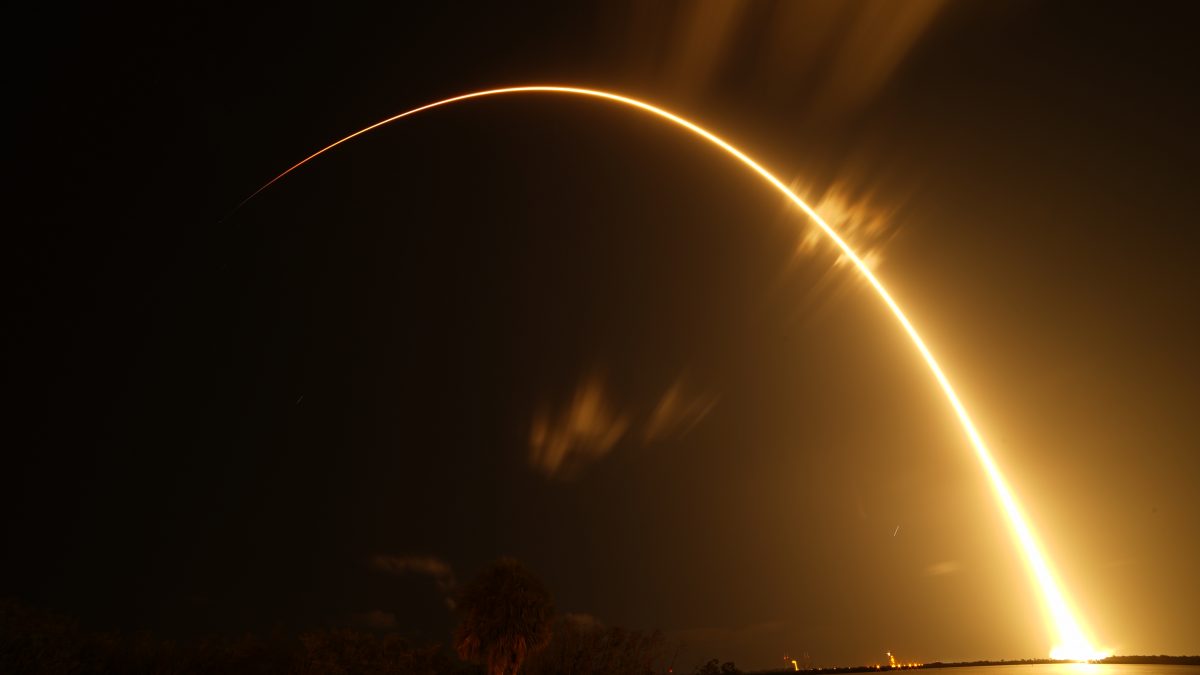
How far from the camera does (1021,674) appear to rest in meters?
117

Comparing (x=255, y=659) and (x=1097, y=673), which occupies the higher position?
(x=1097, y=673)

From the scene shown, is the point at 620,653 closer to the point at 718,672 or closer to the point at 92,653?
the point at 718,672

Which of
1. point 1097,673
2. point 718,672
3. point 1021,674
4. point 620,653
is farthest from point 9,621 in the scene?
point 1021,674

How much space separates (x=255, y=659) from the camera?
104ft

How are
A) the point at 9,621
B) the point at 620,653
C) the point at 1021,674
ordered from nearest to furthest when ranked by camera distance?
the point at 9,621 → the point at 620,653 → the point at 1021,674

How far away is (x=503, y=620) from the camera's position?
105ft

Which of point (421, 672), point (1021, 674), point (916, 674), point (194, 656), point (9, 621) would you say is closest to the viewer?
point (9, 621)

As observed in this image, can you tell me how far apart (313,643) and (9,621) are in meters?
11.2

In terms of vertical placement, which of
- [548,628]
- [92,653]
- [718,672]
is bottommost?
[92,653]

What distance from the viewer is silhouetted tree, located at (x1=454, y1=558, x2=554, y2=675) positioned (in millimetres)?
31922

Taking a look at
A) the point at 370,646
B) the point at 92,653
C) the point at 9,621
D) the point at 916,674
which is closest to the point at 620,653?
the point at 370,646

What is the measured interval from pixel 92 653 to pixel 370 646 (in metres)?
12.1

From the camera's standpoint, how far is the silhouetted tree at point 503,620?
31922mm

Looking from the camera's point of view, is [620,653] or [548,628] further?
[620,653]
